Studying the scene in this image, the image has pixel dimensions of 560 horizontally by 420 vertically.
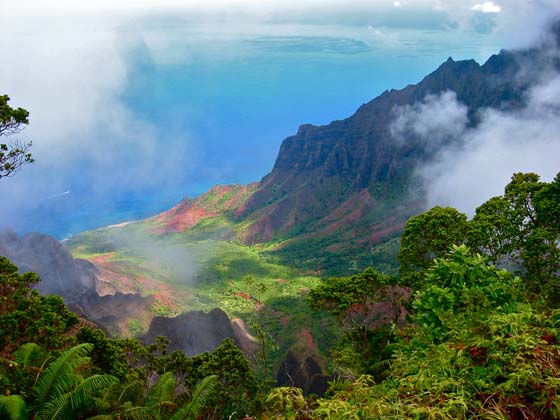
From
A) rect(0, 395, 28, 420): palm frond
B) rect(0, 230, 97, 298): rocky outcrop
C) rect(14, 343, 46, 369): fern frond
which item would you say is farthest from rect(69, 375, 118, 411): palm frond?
rect(0, 230, 97, 298): rocky outcrop

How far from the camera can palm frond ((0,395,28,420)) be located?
308 inches

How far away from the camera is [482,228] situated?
20.4 m

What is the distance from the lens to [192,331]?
2117 inches

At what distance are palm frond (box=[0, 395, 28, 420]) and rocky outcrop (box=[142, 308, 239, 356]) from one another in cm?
4518

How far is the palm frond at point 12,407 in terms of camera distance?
7.82m

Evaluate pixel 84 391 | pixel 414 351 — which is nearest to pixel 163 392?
pixel 84 391

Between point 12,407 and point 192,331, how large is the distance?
47600 mm

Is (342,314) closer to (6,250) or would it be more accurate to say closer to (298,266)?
(6,250)

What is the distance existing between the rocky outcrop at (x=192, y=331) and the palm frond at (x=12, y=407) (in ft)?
148

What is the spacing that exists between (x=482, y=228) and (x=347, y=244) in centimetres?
9675

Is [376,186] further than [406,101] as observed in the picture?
No

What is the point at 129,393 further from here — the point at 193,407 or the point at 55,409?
the point at 55,409

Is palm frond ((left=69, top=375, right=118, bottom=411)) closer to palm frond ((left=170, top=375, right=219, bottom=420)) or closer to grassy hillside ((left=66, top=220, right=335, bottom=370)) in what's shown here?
palm frond ((left=170, top=375, right=219, bottom=420))

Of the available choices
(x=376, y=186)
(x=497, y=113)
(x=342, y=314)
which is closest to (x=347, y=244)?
(x=376, y=186)
